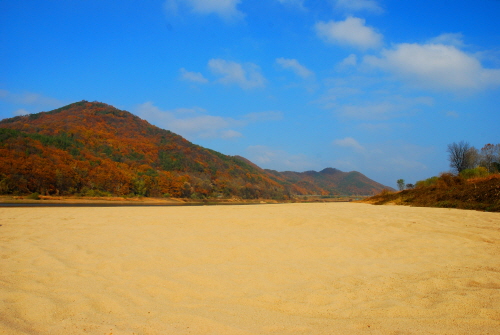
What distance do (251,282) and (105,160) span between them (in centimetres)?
5149

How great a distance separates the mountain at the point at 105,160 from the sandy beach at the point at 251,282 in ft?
Answer: 113

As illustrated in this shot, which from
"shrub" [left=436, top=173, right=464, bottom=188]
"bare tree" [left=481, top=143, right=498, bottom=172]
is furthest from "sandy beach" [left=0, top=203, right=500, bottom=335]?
"bare tree" [left=481, top=143, right=498, bottom=172]

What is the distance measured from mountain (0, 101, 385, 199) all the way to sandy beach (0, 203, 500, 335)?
34.5m

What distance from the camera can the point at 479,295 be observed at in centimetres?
363

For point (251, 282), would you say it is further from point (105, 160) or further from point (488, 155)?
point (105, 160)

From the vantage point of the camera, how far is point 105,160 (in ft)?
163

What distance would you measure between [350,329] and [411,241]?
16.2 feet

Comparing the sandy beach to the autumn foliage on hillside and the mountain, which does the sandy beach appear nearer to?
the autumn foliage on hillside

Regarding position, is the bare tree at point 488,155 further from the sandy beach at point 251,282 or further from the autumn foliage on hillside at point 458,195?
the sandy beach at point 251,282

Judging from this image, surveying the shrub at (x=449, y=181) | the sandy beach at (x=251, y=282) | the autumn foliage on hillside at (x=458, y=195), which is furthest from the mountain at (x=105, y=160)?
the shrub at (x=449, y=181)

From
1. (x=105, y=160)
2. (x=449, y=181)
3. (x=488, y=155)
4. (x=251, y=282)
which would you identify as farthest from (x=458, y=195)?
(x=105, y=160)

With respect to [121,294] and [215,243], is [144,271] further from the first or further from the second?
[215,243]

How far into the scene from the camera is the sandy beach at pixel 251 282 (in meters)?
2.91

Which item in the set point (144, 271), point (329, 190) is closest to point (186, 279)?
point (144, 271)
